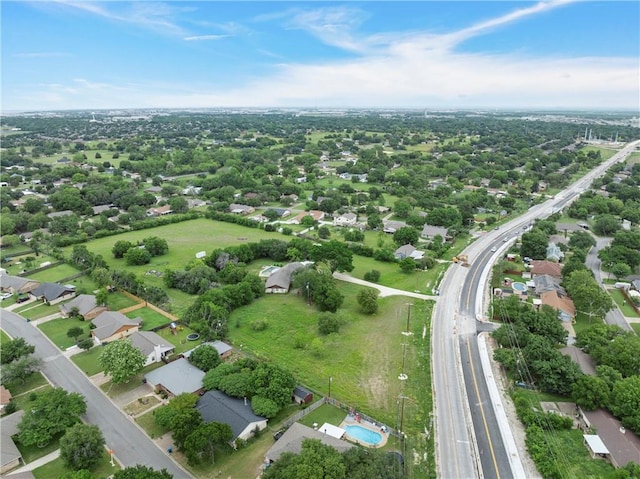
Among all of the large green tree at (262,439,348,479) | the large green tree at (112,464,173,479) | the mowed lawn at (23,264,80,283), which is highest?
the large green tree at (262,439,348,479)

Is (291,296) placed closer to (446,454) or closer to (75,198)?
(446,454)

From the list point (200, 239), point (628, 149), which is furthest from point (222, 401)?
point (628, 149)

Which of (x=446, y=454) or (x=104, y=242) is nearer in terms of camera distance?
(x=446, y=454)

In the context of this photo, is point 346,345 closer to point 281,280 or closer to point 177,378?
point 281,280

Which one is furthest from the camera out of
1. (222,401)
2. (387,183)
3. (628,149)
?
(628,149)

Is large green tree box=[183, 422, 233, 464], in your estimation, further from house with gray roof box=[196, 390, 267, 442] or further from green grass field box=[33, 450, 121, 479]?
green grass field box=[33, 450, 121, 479]

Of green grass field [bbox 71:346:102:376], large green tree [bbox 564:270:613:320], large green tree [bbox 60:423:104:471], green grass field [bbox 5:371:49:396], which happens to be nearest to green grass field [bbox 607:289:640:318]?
large green tree [bbox 564:270:613:320]

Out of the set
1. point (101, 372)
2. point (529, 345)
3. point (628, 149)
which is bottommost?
point (101, 372)
